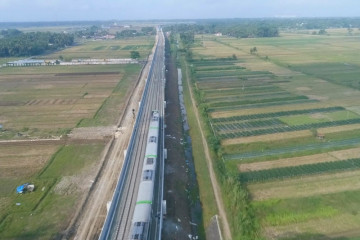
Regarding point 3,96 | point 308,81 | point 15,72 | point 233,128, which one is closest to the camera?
point 233,128

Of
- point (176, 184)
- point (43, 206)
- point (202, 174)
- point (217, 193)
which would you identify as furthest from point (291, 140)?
point (43, 206)

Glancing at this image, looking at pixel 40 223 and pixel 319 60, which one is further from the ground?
pixel 319 60

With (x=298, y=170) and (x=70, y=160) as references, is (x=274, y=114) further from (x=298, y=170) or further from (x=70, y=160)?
(x=70, y=160)

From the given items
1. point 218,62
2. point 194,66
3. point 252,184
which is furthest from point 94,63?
point 252,184

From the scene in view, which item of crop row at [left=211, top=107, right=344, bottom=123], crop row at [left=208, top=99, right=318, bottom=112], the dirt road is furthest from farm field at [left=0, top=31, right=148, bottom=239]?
crop row at [left=211, top=107, right=344, bottom=123]

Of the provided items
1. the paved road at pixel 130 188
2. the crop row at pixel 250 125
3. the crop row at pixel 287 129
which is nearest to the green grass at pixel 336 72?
the crop row at pixel 287 129

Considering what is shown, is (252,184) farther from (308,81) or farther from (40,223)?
(308,81)

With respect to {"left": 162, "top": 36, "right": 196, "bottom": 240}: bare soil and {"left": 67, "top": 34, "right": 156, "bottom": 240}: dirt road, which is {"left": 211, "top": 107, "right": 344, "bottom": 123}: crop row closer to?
{"left": 162, "top": 36, "right": 196, "bottom": 240}: bare soil
